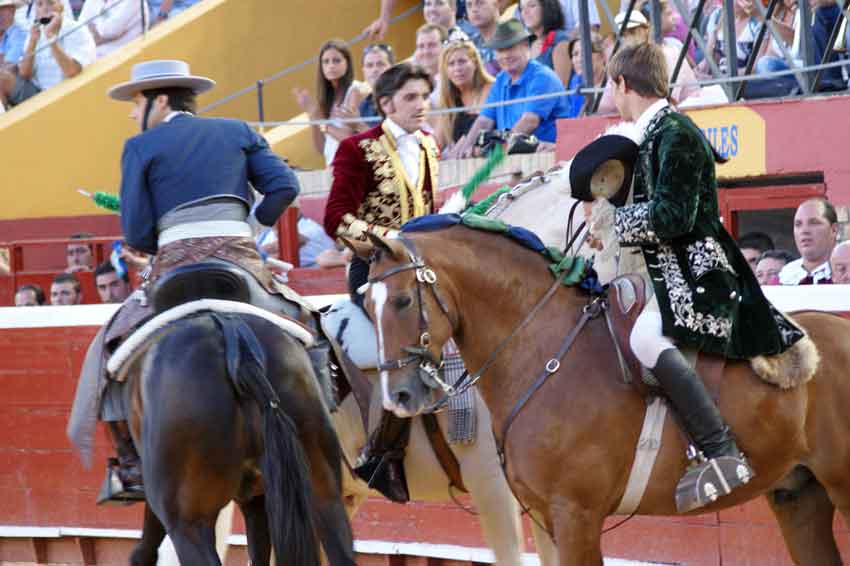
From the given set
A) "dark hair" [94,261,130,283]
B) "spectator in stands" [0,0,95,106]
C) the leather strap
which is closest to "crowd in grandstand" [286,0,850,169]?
"dark hair" [94,261,130,283]

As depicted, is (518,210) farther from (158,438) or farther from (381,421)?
(158,438)

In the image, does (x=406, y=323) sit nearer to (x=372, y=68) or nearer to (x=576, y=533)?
(x=576, y=533)

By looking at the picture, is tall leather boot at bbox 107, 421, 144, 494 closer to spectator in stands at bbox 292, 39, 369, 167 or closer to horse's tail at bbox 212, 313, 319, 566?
horse's tail at bbox 212, 313, 319, 566

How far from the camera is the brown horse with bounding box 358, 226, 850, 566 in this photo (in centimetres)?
505

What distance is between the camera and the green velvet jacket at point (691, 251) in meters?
5.11

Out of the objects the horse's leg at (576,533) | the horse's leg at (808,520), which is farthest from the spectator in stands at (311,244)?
the horse's leg at (576,533)

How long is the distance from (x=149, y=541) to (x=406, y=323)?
1697mm

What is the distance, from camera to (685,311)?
16.9 feet

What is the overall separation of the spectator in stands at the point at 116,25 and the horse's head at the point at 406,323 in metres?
9.54

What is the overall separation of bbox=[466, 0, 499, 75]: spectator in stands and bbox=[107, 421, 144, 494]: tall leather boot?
5560 millimetres

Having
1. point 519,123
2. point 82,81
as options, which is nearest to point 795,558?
point 519,123

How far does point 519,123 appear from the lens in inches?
372

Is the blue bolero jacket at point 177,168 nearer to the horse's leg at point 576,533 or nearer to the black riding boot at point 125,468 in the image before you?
the black riding boot at point 125,468

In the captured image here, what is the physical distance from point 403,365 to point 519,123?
15.3 ft
